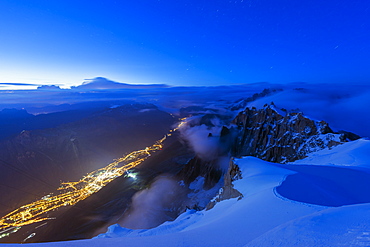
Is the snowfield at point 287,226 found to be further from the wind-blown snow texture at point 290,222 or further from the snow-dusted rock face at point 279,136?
the snow-dusted rock face at point 279,136

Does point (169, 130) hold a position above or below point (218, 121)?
below

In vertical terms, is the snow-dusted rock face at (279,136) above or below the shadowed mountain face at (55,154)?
above

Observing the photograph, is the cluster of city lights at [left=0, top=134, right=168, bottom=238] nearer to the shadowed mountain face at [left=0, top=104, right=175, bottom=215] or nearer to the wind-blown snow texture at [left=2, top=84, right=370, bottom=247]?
the shadowed mountain face at [left=0, top=104, right=175, bottom=215]

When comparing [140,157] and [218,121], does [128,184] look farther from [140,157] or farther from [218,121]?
[218,121]

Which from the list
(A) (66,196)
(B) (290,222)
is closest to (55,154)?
(A) (66,196)

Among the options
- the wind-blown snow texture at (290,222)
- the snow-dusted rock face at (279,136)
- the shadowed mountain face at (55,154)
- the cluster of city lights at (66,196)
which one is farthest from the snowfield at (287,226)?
the shadowed mountain face at (55,154)

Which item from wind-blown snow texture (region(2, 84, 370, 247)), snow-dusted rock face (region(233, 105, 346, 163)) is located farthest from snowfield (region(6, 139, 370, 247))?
snow-dusted rock face (region(233, 105, 346, 163))

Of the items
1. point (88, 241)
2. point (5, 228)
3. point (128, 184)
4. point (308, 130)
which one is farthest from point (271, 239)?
point (5, 228)
